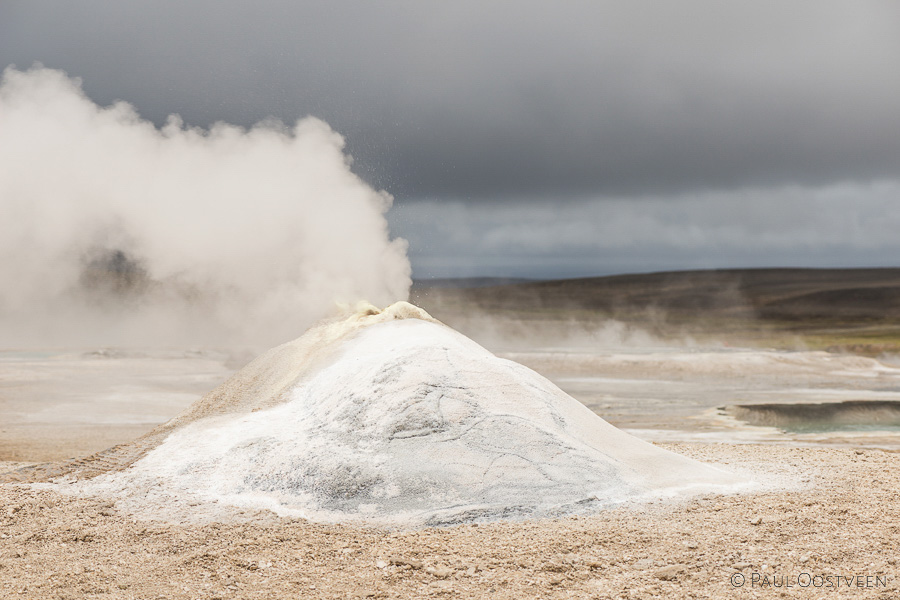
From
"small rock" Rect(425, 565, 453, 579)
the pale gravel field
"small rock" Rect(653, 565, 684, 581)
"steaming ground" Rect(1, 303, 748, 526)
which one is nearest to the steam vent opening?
"steaming ground" Rect(1, 303, 748, 526)

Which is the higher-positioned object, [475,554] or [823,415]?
[475,554]

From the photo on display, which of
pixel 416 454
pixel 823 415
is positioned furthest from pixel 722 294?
pixel 416 454

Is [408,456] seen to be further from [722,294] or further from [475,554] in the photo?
[722,294]

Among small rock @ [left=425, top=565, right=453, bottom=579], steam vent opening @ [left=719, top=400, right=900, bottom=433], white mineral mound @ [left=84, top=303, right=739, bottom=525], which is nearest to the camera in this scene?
small rock @ [left=425, top=565, right=453, bottom=579]

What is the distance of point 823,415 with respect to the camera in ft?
55.7

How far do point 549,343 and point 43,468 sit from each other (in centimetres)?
3683

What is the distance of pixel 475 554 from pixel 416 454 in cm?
158

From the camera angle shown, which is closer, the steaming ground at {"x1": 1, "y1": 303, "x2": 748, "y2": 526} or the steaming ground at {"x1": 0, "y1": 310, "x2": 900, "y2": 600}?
the steaming ground at {"x1": 0, "y1": 310, "x2": 900, "y2": 600}

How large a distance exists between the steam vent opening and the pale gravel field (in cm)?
867

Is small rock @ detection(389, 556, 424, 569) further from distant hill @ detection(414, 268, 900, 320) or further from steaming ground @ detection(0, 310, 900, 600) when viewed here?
distant hill @ detection(414, 268, 900, 320)

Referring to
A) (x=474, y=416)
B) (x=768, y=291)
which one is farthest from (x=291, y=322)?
(x=768, y=291)

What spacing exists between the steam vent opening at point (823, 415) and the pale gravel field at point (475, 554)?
867cm

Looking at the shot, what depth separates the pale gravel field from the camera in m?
5.15

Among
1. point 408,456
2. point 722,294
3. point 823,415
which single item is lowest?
point 823,415
